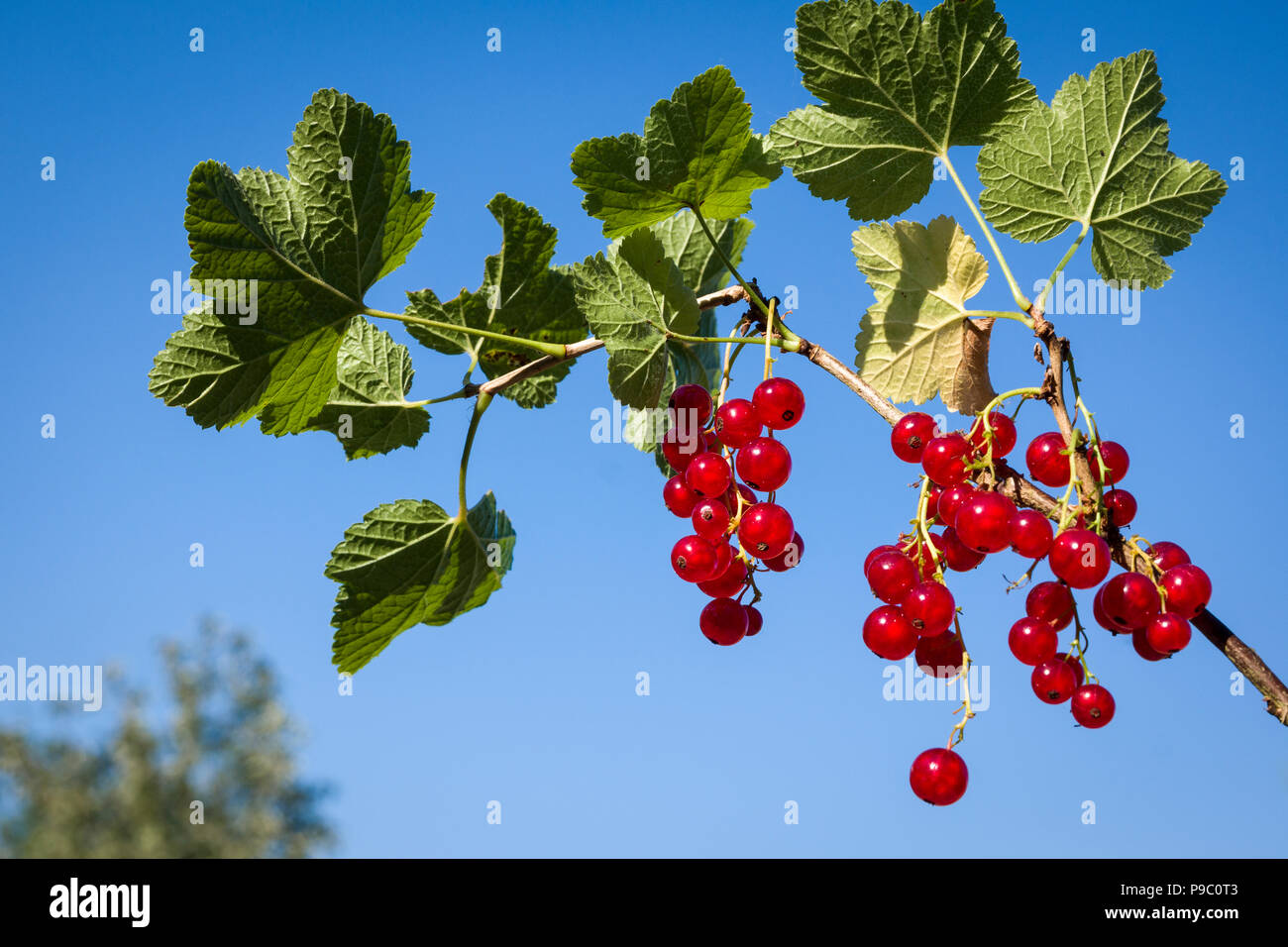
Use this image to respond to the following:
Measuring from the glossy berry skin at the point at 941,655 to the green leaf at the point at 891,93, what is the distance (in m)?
0.70

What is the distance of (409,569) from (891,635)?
3.16ft

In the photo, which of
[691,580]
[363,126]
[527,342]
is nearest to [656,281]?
[527,342]

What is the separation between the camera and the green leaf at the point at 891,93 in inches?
52.2

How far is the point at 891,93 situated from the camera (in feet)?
4.57

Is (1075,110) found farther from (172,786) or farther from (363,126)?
(172,786)

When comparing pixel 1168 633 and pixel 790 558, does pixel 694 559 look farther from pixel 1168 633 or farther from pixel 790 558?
pixel 1168 633

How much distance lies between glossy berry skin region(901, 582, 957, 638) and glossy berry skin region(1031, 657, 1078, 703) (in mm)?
155

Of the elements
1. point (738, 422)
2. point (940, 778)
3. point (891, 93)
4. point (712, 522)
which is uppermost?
point (891, 93)

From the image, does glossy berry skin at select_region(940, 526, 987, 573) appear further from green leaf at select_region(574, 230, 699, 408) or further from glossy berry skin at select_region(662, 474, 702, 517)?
green leaf at select_region(574, 230, 699, 408)

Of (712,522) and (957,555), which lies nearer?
(957,555)

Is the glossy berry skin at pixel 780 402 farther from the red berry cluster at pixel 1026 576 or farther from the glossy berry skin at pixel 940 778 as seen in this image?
the glossy berry skin at pixel 940 778

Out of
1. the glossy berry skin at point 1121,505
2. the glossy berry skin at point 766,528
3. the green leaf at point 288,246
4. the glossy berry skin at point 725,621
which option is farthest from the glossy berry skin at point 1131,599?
the green leaf at point 288,246

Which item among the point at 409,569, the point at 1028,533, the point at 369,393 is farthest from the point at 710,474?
the point at 369,393

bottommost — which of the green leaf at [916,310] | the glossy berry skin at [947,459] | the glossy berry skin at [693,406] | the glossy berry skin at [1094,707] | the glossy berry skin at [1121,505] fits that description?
the glossy berry skin at [1094,707]
